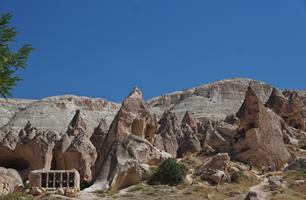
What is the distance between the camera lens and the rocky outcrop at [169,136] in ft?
176

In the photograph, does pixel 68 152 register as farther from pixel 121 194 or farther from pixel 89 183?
pixel 121 194

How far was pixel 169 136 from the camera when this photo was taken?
2250 inches

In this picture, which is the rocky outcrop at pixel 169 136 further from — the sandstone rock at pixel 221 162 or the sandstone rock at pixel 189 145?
the sandstone rock at pixel 221 162

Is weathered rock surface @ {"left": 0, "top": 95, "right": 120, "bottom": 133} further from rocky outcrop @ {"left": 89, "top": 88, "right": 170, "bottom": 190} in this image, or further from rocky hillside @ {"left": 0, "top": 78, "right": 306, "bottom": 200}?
rocky outcrop @ {"left": 89, "top": 88, "right": 170, "bottom": 190}

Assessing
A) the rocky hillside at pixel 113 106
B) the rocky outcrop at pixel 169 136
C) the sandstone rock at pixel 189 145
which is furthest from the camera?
the rocky hillside at pixel 113 106

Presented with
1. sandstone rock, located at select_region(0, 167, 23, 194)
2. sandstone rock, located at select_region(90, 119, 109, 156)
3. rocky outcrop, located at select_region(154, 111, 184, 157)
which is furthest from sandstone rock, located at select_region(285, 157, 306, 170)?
sandstone rock, located at select_region(90, 119, 109, 156)

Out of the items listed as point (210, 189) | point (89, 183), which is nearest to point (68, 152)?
point (89, 183)

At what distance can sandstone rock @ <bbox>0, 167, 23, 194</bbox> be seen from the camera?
3997 centimetres

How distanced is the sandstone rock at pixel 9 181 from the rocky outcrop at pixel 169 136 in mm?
12658

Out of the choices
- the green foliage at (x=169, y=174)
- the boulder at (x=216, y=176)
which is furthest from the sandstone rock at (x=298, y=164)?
the green foliage at (x=169, y=174)

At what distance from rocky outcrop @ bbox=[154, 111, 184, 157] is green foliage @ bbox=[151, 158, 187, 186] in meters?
13.7

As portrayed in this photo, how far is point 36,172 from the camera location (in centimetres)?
3897

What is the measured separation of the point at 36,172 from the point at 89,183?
161 inches

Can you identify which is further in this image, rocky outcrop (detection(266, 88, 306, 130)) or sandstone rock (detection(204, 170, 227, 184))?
rocky outcrop (detection(266, 88, 306, 130))
